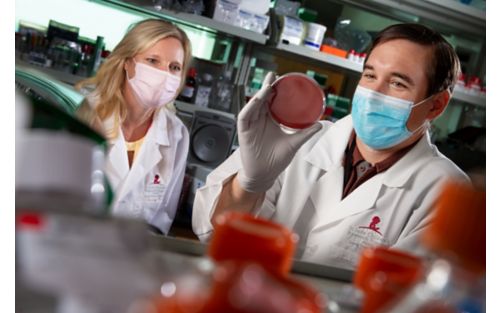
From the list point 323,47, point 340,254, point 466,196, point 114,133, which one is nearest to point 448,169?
point 340,254

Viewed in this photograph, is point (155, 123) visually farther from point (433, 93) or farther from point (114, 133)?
point (433, 93)

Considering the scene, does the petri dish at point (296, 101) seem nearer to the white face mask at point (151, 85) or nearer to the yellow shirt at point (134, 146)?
the yellow shirt at point (134, 146)

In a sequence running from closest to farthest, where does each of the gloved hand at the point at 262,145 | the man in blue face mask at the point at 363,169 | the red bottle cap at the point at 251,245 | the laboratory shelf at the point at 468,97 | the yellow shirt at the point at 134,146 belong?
the red bottle cap at the point at 251,245 → the gloved hand at the point at 262,145 → the man in blue face mask at the point at 363,169 → the yellow shirt at the point at 134,146 → the laboratory shelf at the point at 468,97

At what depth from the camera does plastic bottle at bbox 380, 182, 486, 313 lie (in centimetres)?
42

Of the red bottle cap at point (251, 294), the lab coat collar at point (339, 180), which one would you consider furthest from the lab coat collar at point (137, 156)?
the red bottle cap at point (251, 294)

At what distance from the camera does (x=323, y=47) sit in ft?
14.1

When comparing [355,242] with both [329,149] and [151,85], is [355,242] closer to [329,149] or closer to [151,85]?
[329,149]

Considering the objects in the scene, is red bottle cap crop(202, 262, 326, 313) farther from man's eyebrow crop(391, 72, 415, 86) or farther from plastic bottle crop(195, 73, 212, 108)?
plastic bottle crop(195, 73, 212, 108)

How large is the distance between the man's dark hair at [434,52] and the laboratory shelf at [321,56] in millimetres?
2057

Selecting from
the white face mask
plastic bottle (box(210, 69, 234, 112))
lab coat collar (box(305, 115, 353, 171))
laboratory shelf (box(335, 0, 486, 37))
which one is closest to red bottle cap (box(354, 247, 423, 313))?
lab coat collar (box(305, 115, 353, 171))

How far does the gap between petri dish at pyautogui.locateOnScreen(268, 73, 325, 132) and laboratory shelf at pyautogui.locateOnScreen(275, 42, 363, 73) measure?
2.70 meters

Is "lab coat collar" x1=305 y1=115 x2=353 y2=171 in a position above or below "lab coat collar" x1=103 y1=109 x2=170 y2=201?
above

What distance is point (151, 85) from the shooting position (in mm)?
2857

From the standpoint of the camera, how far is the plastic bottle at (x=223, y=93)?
4164 millimetres
